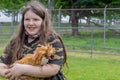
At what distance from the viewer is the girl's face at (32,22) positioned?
2.81 meters

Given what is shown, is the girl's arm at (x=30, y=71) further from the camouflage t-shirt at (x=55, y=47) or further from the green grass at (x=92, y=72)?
the green grass at (x=92, y=72)

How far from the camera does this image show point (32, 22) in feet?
9.18

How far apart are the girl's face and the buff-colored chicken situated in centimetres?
20

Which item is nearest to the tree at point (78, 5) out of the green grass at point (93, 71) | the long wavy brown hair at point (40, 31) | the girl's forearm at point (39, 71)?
the green grass at point (93, 71)

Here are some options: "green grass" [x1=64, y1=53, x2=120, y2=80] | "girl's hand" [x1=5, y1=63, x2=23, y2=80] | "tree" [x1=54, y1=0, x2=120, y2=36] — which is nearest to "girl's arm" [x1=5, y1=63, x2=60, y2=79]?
"girl's hand" [x1=5, y1=63, x2=23, y2=80]

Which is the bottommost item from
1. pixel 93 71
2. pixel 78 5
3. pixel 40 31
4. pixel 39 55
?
pixel 93 71

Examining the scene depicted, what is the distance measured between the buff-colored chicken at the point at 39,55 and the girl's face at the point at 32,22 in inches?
7.8

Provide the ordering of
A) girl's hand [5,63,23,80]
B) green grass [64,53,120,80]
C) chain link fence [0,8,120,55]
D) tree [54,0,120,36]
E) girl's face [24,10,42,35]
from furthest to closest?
tree [54,0,120,36] → chain link fence [0,8,120,55] → green grass [64,53,120,80] → girl's face [24,10,42,35] → girl's hand [5,63,23,80]

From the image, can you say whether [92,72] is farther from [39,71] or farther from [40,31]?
[39,71]

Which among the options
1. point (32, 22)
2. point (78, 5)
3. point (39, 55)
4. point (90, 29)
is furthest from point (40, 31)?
point (78, 5)

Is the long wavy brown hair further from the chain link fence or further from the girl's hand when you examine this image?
the chain link fence

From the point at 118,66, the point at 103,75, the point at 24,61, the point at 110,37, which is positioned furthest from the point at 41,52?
the point at 110,37

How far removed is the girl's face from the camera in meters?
2.81

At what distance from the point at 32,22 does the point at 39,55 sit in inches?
12.4
